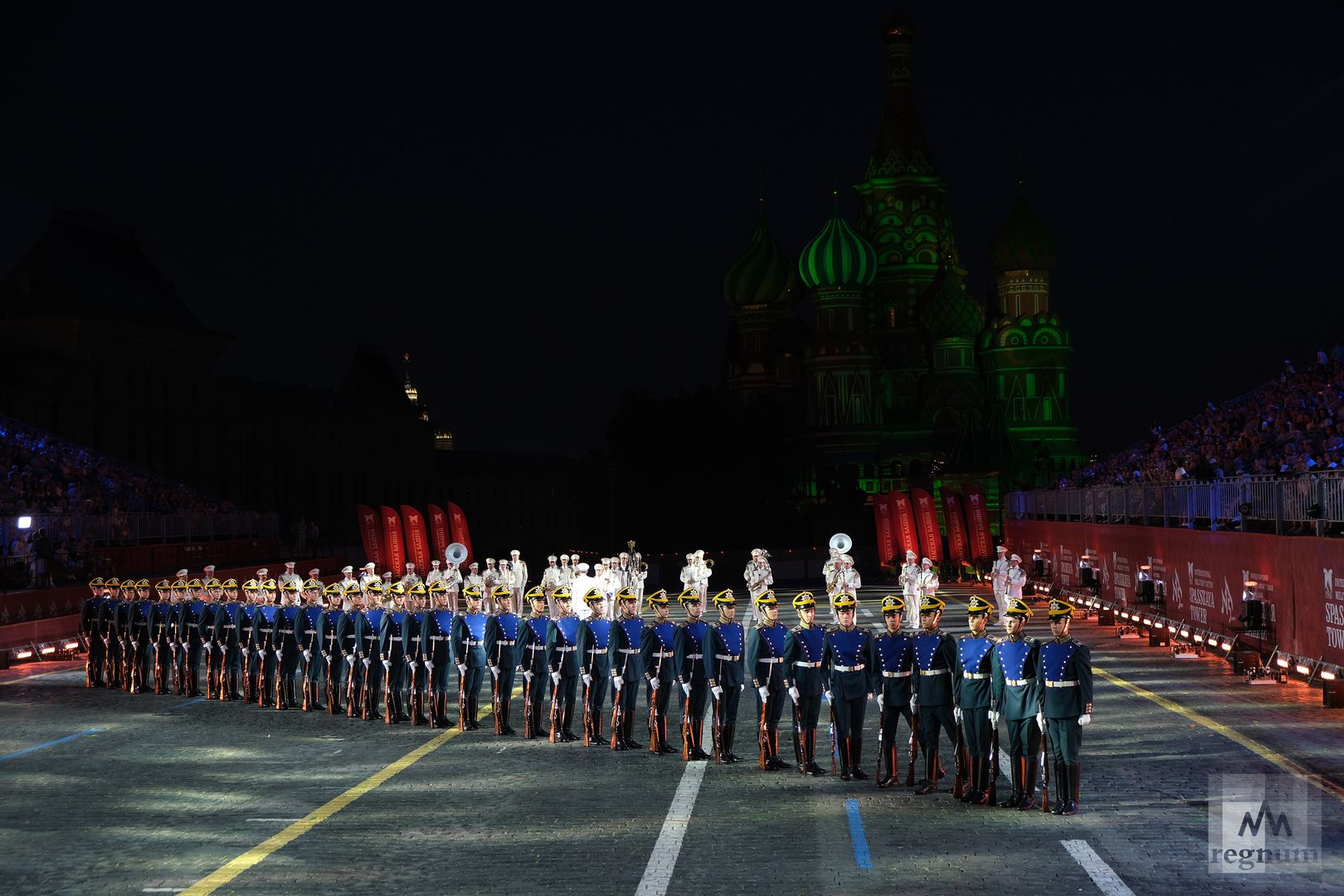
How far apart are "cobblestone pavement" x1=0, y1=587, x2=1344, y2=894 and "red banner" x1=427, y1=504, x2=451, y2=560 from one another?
28.0m

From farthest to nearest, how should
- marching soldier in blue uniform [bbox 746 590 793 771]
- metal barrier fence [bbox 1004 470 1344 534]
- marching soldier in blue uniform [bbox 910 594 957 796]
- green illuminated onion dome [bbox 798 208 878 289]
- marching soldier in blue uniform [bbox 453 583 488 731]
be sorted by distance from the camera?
green illuminated onion dome [bbox 798 208 878 289], metal barrier fence [bbox 1004 470 1344 534], marching soldier in blue uniform [bbox 453 583 488 731], marching soldier in blue uniform [bbox 746 590 793 771], marching soldier in blue uniform [bbox 910 594 957 796]

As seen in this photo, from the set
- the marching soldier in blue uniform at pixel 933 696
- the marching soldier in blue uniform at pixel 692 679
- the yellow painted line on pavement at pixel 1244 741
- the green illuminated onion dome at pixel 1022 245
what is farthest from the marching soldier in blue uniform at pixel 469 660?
the green illuminated onion dome at pixel 1022 245

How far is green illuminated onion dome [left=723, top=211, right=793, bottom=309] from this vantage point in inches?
4449

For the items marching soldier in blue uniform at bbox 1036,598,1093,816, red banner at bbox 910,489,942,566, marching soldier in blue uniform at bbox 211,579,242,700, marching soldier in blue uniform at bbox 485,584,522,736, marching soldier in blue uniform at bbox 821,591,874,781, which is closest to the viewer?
marching soldier in blue uniform at bbox 1036,598,1093,816

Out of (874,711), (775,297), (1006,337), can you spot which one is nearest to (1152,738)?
(874,711)

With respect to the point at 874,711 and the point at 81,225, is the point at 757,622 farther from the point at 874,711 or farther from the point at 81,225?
the point at 81,225

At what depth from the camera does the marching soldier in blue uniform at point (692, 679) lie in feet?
55.1

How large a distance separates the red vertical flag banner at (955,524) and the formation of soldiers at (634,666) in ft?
99.0

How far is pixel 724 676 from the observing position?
16656 millimetres

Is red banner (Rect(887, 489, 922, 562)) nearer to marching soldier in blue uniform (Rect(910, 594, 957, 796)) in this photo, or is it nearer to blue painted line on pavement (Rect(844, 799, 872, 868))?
marching soldier in blue uniform (Rect(910, 594, 957, 796))

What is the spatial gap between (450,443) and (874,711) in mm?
125350

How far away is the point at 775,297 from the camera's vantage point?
113 meters

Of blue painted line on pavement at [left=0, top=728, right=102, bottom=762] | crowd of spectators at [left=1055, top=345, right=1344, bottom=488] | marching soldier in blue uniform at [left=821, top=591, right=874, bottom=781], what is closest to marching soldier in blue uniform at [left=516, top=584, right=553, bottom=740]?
marching soldier in blue uniform at [left=821, top=591, right=874, bottom=781]

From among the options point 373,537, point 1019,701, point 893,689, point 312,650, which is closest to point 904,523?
point 373,537
